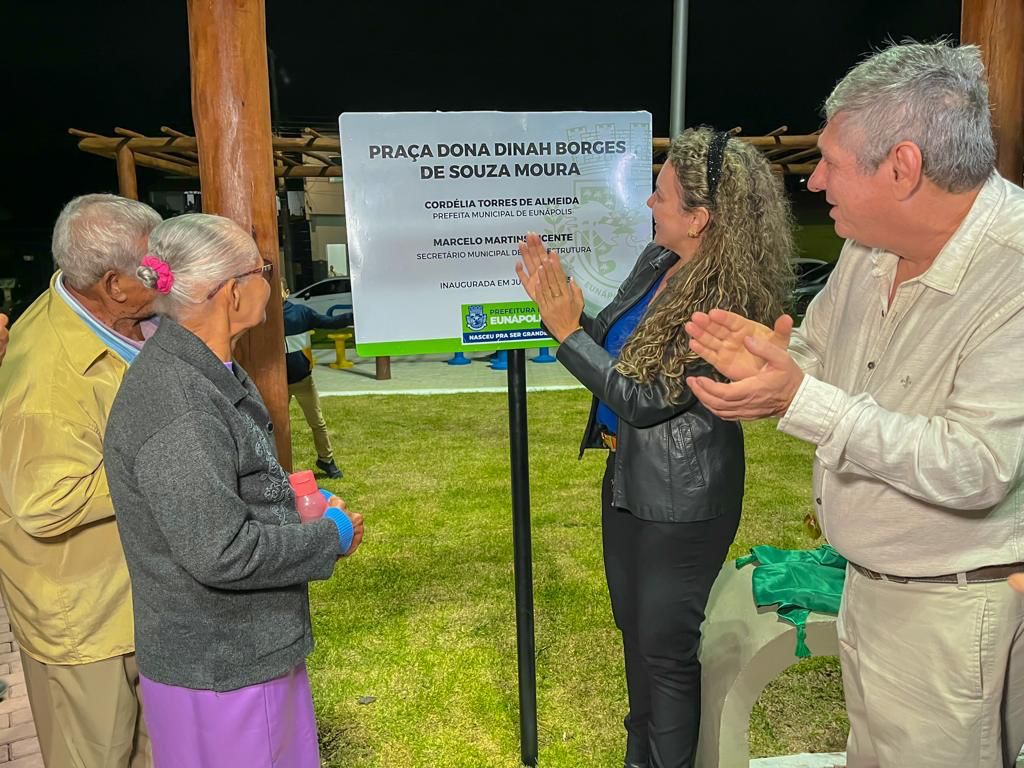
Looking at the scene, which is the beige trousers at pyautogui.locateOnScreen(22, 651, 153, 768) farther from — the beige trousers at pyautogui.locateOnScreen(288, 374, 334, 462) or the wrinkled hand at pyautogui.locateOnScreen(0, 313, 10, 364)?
the beige trousers at pyautogui.locateOnScreen(288, 374, 334, 462)

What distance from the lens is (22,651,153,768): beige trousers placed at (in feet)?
6.47

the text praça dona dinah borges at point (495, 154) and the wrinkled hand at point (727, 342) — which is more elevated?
the text praça dona dinah borges at point (495, 154)

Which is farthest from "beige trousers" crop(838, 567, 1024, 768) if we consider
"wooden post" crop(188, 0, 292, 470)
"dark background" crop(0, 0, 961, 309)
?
"dark background" crop(0, 0, 961, 309)

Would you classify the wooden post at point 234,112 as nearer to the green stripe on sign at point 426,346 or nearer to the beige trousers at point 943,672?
the green stripe on sign at point 426,346

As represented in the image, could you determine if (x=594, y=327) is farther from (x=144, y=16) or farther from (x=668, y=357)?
(x=144, y=16)

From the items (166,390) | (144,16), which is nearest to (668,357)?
(166,390)

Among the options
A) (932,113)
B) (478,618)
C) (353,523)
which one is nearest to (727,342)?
(932,113)

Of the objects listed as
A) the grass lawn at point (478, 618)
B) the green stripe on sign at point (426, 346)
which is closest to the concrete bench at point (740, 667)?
the grass lawn at point (478, 618)

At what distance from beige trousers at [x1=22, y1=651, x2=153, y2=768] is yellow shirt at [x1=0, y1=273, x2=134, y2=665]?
0.05 metres

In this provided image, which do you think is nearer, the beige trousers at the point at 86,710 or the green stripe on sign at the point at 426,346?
the beige trousers at the point at 86,710

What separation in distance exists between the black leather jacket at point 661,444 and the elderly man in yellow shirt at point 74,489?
46.5 inches

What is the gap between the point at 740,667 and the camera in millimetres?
2297

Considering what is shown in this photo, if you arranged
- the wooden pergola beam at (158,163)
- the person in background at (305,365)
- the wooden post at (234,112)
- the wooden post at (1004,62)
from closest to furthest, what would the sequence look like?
the wooden post at (234,112) < the wooden post at (1004,62) < the person in background at (305,365) < the wooden pergola beam at (158,163)

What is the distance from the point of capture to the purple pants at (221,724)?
1645 millimetres
